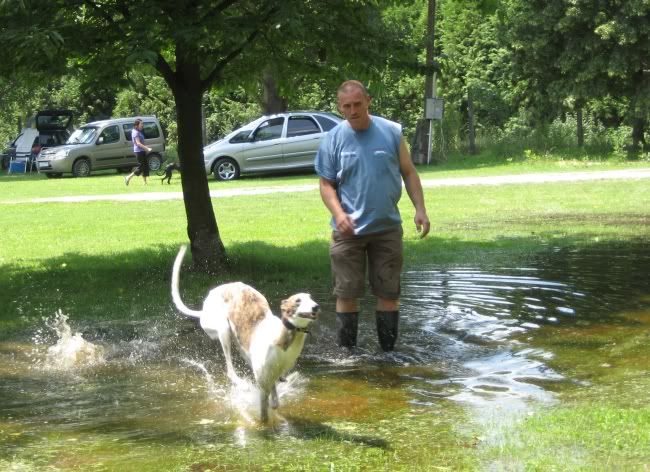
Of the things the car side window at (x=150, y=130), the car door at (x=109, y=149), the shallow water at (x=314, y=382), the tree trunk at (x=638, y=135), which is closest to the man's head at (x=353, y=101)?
the shallow water at (x=314, y=382)

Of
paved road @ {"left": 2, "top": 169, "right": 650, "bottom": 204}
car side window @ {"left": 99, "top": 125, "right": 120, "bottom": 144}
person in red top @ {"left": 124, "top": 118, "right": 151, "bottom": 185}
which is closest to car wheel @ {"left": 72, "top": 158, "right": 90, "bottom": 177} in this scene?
car side window @ {"left": 99, "top": 125, "right": 120, "bottom": 144}

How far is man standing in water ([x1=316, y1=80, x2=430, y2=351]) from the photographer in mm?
6984

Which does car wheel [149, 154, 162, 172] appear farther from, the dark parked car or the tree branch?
the tree branch

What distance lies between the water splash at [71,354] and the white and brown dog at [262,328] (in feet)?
4.66

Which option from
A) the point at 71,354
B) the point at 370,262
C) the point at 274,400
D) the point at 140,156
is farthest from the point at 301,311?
the point at 140,156

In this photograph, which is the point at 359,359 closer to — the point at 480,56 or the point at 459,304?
the point at 459,304

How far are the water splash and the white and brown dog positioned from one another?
1419mm

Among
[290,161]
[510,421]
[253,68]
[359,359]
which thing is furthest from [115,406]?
[290,161]

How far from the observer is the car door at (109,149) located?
3638 centimetres

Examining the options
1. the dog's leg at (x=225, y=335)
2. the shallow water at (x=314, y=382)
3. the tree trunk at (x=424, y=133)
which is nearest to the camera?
the shallow water at (x=314, y=382)

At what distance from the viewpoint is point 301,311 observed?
17.5 ft

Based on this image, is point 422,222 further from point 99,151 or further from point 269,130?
point 99,151

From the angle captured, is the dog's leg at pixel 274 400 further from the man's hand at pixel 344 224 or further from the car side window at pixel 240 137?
the car side window at pixel 240 137

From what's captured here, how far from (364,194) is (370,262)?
603 mm
